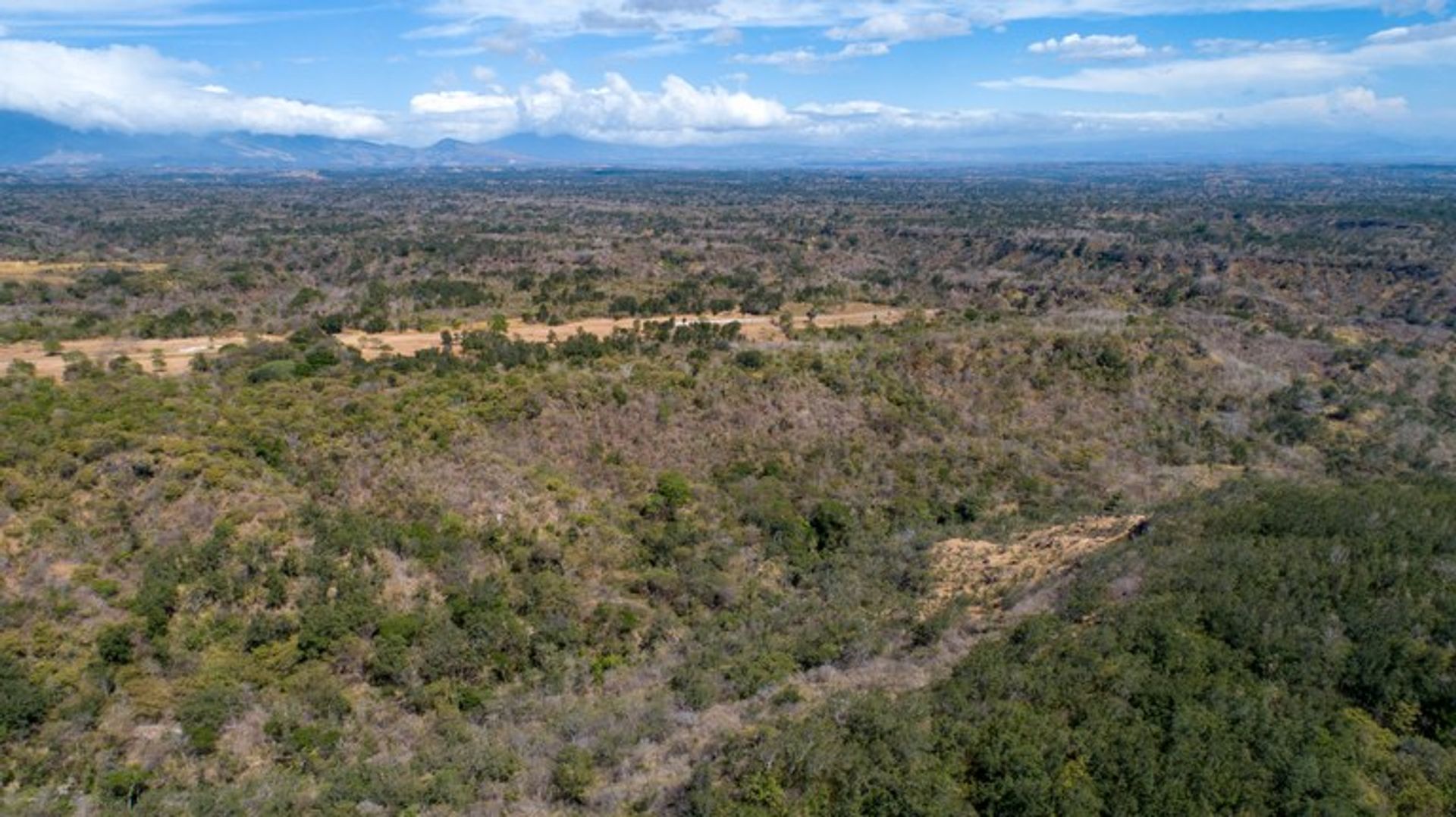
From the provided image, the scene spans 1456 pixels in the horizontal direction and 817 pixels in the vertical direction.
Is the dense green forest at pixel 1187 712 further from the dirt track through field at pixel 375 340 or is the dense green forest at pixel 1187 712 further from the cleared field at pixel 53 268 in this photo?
the cleared field at pixel 53 268

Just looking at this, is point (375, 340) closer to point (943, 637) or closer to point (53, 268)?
point (943, 637)

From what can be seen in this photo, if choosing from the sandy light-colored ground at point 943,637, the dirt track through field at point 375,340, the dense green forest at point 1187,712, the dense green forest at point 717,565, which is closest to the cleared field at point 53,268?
the dense green forest at point 717,565

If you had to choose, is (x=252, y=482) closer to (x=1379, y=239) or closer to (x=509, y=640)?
(x=509, y=640)

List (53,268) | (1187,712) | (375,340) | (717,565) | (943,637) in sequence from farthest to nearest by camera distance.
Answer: (53,268), (375,340), (717,565), (943,637), (1187,712)

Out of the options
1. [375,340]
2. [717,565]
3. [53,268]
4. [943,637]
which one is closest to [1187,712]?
Answer: [943,637]

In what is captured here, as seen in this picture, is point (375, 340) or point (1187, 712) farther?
point (375, 340)

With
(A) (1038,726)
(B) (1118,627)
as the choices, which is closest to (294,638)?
(A) (1038,726)
